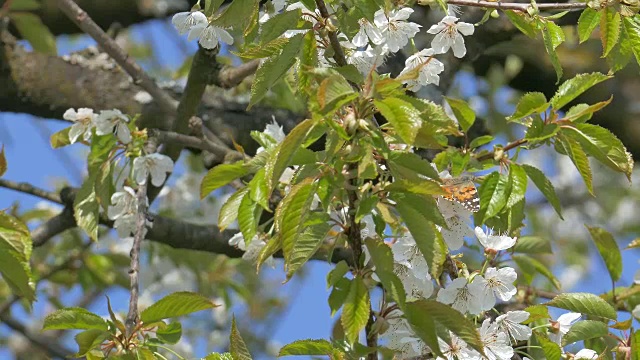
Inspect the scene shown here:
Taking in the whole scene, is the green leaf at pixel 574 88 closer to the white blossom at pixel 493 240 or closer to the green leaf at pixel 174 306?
the white blossom at pixel 493 240

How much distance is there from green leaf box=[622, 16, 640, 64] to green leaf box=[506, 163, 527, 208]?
249mm

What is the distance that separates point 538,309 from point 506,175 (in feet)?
0.76

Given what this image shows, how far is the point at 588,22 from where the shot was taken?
1359mm

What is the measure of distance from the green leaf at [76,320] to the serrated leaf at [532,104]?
0.63m

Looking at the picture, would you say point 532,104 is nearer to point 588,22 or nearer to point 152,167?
point 588,22

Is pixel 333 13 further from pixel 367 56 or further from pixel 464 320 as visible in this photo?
pixel 464 320

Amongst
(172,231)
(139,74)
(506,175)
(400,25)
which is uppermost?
(139,74)

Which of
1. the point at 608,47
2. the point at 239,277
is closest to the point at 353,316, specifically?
the point at 608,47

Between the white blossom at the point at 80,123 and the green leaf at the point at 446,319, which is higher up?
the white blossom at the point at 80,123

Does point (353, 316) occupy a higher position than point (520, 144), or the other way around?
point (520, 144)

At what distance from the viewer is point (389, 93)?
1091 mm

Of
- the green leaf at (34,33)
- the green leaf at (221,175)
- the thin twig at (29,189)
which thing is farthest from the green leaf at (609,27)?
the green leaf at (34,33)

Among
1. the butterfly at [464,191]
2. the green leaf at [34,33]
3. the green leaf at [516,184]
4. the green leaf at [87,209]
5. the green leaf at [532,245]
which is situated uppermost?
the green leaf at [34,33]

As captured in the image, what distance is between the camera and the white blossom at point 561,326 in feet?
4.80
